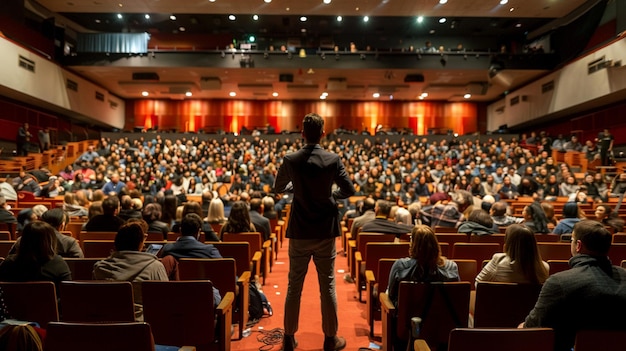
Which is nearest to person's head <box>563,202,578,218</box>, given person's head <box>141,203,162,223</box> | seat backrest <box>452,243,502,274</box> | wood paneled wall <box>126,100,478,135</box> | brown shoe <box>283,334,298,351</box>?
seat backrest <box>452,243,502,274</box>

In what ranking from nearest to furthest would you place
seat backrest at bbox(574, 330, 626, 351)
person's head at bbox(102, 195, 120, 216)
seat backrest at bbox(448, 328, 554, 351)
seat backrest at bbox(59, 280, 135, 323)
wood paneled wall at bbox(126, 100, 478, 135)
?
seat backrest at bbox(448, 328, 554, 351)
seat backrest at bbox(574, 330, 626, 351)
seat backrest at bbox(59, 280, 135, 323)
person's head at bbox(102, 195, 120, 216)
wood paneled wall at bbox(126, 100, 478, 135)

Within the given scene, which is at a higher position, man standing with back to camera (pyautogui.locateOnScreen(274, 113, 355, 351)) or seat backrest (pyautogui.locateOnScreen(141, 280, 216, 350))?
man standing with back to camera (pyautogui.locateOnScreen(274, 113, 355, 351))

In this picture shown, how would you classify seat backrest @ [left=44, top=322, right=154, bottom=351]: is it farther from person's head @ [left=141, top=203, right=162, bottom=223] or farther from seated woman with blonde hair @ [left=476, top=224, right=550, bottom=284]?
person's head @ [left=141, top=203, right=162, bottom=223]

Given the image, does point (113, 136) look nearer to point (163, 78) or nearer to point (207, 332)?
point (163, 78)

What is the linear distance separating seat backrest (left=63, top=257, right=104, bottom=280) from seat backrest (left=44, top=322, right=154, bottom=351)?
5.11 feet

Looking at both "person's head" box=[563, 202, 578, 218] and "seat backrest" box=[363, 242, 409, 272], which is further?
"person's head" box=[563, 202, 578, 218]

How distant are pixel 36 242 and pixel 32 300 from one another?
1.06ft

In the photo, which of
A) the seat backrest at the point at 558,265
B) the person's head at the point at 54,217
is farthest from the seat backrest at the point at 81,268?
the seat backrest at the point at 558,265

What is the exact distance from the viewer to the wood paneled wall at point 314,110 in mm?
23188

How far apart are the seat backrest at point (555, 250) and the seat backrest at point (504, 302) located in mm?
1657

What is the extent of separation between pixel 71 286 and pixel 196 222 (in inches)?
40.6

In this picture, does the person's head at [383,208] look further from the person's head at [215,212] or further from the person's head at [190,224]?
the person's head at [190,224]

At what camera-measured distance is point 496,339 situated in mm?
1647

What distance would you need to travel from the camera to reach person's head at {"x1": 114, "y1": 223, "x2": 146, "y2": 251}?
267 cm
